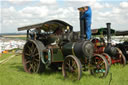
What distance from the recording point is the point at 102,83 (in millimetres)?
5234

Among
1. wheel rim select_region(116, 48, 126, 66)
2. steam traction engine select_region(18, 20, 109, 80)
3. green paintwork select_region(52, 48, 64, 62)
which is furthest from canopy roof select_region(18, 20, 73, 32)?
wheel rim select_region(116, 48, 126, 66)

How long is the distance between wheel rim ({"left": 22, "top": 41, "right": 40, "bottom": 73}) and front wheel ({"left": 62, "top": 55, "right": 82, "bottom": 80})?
1430mm

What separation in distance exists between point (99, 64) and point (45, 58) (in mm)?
1965

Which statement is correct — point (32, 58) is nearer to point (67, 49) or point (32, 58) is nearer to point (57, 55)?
point (57, 55)

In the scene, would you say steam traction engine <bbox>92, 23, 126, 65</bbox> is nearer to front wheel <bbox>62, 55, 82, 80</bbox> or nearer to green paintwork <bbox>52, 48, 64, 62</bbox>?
green paintwork <bbox>52, 48, 64, 62</bbox>

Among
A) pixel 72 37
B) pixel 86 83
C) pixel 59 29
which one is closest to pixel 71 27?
pixel 59 29

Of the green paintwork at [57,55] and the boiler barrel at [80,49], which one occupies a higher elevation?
the boiler barrel at [80,49]

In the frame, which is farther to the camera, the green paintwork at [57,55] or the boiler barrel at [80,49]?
the green paintwork at [57,55]

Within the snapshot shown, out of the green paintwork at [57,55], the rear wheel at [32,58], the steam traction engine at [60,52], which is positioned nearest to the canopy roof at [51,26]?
the steam traction engine at [60,52]

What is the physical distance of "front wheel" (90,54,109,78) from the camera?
588cm

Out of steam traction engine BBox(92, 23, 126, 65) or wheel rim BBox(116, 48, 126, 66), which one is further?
wheel rim BBox(116, 48, 126, 66)

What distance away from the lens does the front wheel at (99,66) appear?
5878mm

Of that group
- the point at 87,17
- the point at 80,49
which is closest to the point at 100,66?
the point at 80,49

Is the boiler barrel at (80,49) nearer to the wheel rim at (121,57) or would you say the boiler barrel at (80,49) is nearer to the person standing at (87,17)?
the person standing at (87,17)
